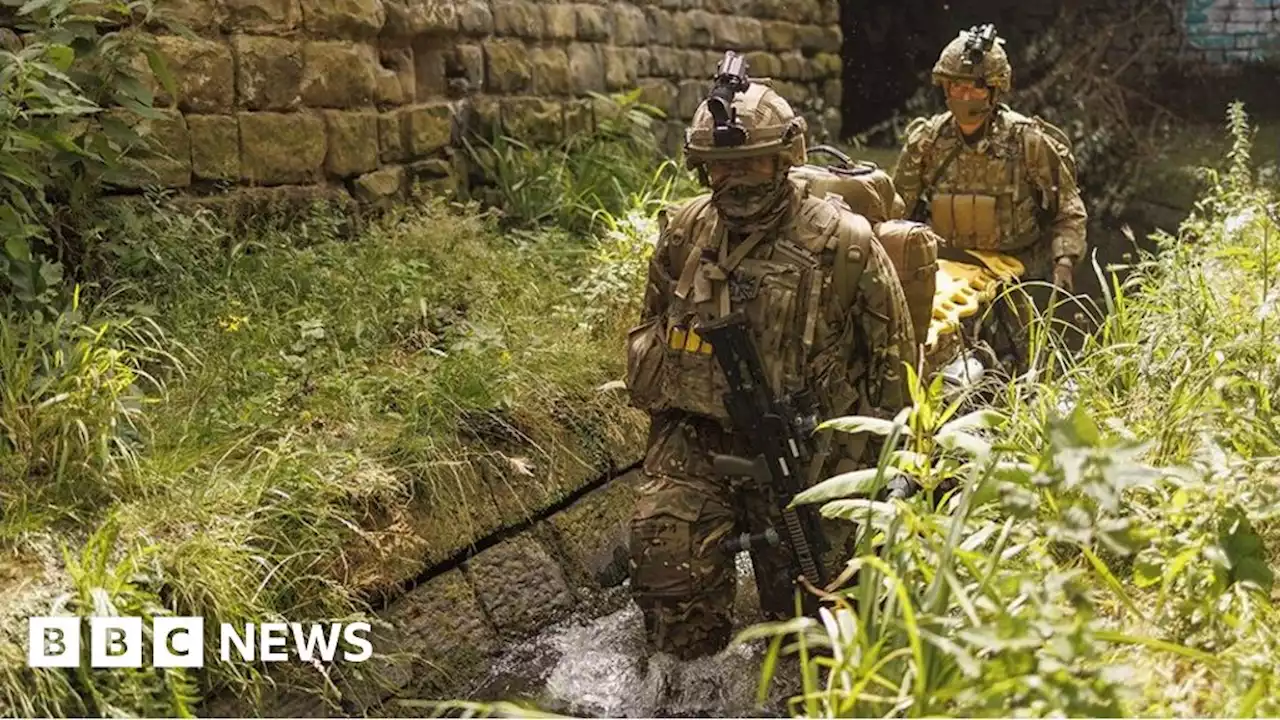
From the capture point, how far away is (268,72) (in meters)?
5.63

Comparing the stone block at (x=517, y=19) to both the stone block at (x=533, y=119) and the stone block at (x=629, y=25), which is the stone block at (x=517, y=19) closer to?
the stone block at (x=533, y=119)

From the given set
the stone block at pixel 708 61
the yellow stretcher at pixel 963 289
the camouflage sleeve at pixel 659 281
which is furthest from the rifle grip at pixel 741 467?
the stone block at pixel 708 61

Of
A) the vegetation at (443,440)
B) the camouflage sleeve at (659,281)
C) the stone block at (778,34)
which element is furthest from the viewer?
the stone block at (778,34)

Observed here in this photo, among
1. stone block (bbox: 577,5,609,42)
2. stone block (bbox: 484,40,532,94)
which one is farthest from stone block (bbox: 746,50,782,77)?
stone block (bbox: 484,40,532,94)

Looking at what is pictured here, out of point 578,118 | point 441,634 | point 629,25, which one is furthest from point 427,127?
point 441,634

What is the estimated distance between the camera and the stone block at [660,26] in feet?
26.9

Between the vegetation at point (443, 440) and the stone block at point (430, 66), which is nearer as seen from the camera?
the vegetation at point (443, 440)

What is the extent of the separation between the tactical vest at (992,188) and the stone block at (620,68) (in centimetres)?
245

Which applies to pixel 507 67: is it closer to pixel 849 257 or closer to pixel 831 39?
pixel 849 257

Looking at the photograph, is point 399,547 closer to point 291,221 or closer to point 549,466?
point 549,466

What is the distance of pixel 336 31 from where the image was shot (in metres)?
5.91

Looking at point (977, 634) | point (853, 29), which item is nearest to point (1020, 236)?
point (977, 634)

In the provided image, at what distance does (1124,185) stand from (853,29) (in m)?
2.60

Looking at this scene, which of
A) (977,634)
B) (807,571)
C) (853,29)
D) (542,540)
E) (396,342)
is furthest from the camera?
(853,29)
